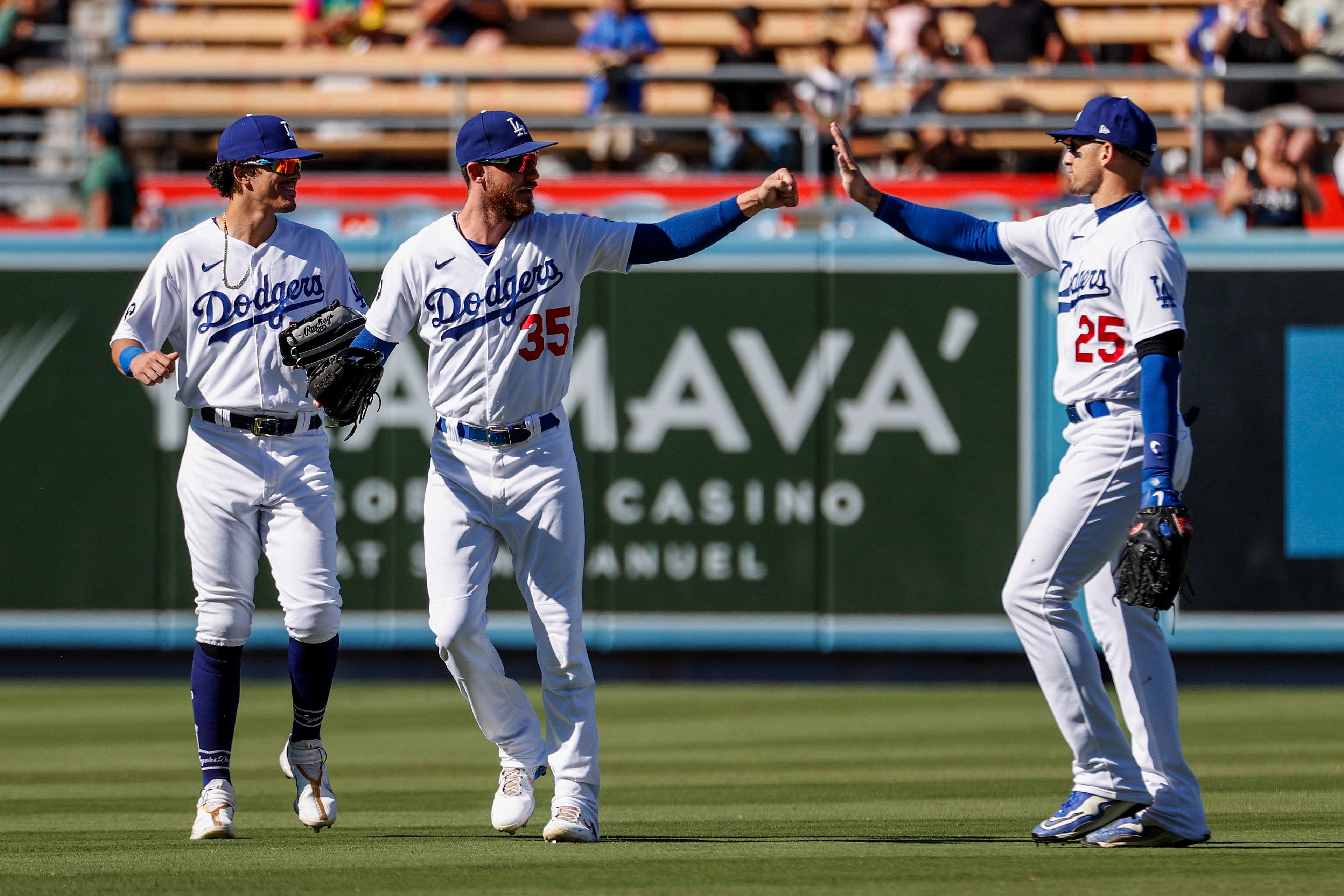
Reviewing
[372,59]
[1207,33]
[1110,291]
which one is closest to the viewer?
[1110,291]

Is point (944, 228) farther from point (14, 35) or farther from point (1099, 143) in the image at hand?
point (14, 35)

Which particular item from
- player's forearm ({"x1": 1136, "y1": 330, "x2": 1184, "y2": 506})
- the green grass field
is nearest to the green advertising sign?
the green grass field

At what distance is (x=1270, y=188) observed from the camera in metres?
9.95

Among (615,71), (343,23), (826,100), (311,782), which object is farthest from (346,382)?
(343,23)

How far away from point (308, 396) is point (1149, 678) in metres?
2.72

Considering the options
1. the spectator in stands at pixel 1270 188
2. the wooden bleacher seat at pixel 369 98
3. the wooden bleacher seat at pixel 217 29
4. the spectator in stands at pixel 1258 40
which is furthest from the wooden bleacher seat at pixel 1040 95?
the wooden bleacher seat at pixel 217 29

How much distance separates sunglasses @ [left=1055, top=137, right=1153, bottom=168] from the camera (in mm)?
4992

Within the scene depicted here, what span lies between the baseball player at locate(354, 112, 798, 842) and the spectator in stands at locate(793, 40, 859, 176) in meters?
4.97

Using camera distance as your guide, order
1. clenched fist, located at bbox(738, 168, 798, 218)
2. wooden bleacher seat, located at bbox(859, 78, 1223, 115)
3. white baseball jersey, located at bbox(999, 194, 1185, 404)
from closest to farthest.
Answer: white baseball jersey, located at bbox(999, 194, 1185, 404), clenched fist, located at bbox(738, 168, 798, 218), wooden bleacher seat, located at bbox(859, 78, 1223, 115)

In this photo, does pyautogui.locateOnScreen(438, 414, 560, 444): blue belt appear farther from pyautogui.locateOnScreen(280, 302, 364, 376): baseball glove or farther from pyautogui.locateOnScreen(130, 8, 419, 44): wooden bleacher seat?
pyautogui.locateOnScreen(130, 8, 419, 44): wooden bleacher seat

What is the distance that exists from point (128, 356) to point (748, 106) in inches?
284

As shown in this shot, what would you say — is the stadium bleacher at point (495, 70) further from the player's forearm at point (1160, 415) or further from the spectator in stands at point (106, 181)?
the player's forearm at point (1160, 415)

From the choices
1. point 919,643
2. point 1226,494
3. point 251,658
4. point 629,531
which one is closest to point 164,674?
point 251,658

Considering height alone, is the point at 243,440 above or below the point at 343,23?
below
